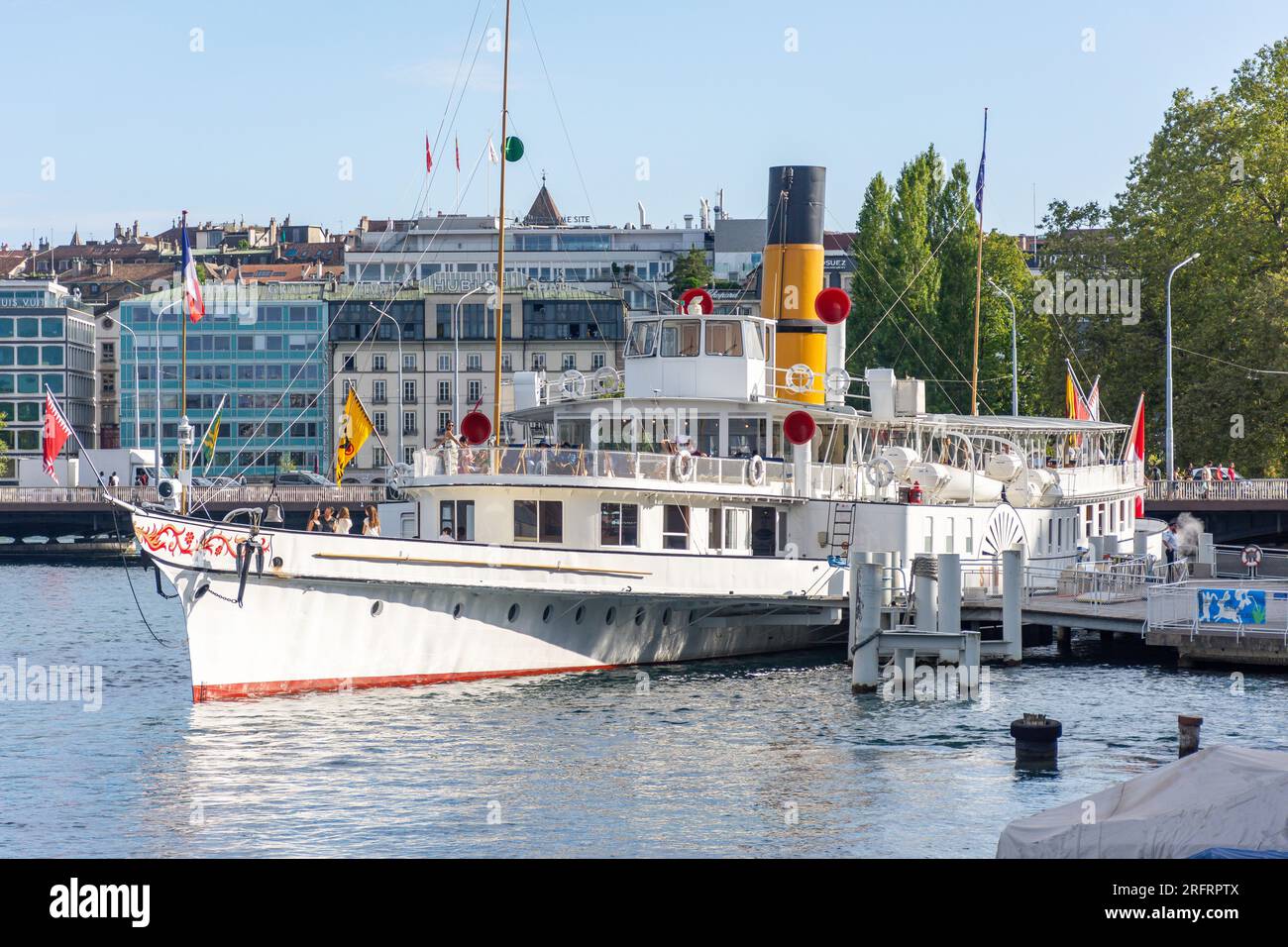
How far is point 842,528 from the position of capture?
125 ft

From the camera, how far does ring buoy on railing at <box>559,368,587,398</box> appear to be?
126 ft

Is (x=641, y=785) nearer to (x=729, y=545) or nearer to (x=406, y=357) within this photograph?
(x=729, y=545)

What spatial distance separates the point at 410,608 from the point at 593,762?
7.92 meters

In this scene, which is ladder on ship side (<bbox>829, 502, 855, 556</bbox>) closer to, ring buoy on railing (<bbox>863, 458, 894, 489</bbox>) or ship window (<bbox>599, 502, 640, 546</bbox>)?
ring buoy on railing (<bbox>863, 458, 894, 489</bbox>)

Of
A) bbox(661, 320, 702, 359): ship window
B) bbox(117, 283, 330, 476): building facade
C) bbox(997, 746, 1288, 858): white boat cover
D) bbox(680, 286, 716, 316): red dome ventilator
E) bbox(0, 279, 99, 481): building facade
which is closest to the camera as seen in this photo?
bbox(997, 746, 1288, 858): white boat cover

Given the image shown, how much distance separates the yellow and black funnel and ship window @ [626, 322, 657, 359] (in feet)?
10.1

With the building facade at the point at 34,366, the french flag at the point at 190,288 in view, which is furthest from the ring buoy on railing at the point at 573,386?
the building facade at the point at 34,366

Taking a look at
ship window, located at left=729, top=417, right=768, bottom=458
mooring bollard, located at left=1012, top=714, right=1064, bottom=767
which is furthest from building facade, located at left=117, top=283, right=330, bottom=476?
mooring bollard, located at left=1012, top=714, right=1064, bottom=767

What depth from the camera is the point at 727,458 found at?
3650cm

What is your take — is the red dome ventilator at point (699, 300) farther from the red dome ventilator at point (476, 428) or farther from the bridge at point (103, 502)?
the bridge at point (103, 502)

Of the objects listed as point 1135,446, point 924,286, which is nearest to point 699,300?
point 1135,446

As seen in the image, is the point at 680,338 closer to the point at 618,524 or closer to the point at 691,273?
the point at 618,524

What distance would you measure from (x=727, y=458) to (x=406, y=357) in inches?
3213
